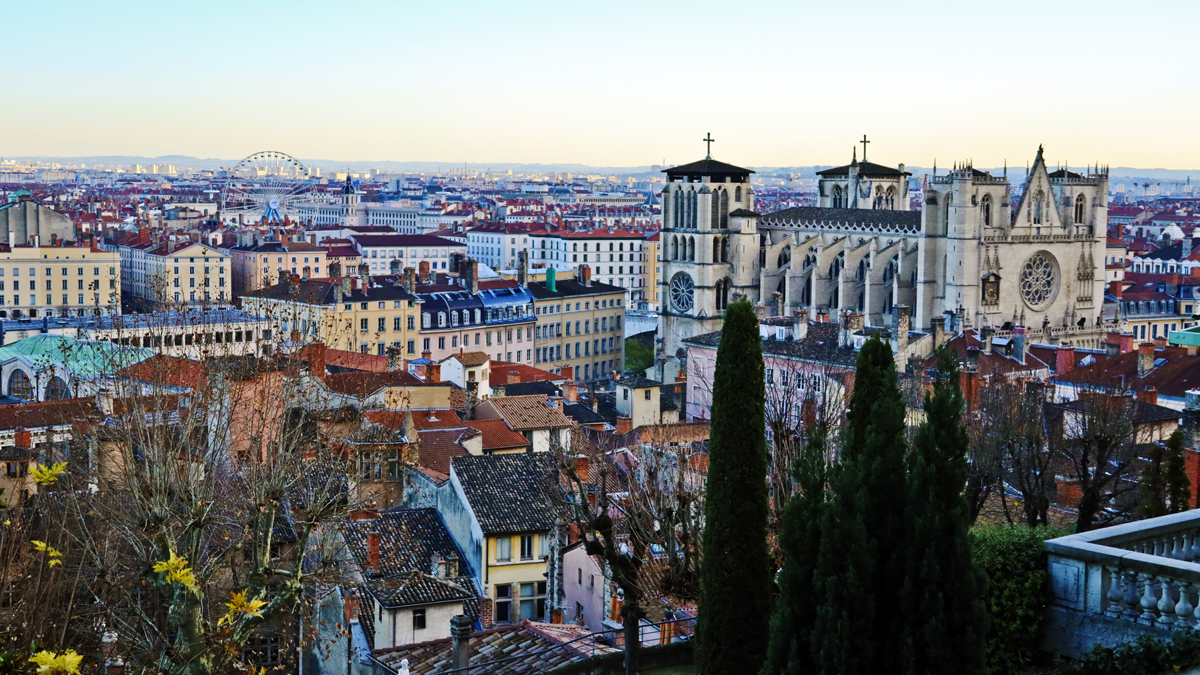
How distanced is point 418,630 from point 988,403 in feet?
45.9

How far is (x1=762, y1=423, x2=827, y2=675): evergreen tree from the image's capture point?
11.3 meters

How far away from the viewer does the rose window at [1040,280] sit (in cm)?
6700

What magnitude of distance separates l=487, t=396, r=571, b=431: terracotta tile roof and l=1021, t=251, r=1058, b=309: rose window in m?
36.3

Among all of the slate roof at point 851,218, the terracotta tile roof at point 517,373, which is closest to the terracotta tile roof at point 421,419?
the terracotta tile roof at point 517,373

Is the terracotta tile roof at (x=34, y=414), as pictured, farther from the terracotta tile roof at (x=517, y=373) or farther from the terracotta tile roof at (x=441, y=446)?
the terracotta tile roof at (x=517, y=373)

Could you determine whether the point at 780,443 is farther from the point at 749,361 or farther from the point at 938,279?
the point at 938,279

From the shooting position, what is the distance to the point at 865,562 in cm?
1095

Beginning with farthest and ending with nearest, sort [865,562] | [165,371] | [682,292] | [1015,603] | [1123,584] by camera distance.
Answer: [682,292] < [165,371] < [1015,603] < [865,562] < [1123,584]

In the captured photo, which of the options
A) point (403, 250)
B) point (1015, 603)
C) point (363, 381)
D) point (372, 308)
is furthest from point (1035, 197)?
point (403, 250)

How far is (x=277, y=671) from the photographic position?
70.1ft

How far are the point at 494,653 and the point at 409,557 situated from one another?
15.0 feet

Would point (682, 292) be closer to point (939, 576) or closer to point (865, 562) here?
point (865, 562)

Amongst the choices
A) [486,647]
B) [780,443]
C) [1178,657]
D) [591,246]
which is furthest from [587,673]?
[591,246]

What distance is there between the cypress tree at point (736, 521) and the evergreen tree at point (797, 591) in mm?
2133
